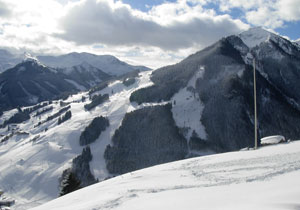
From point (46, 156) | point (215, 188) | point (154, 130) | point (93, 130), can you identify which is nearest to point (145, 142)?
point (154, 130)

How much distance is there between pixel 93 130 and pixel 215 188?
147683 mm

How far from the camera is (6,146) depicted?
179m

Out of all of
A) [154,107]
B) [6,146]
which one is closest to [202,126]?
[154,107]

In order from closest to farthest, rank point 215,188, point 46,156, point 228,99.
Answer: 1. point 215,188
2. point 46,156
3. point 228,99

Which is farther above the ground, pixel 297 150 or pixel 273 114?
pixel 297 150

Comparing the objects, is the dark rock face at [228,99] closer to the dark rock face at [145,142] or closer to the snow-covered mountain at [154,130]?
the snow-covered mountain at [154,130]

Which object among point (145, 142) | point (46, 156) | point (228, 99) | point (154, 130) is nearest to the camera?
point (145, 142)

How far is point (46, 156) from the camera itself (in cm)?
14188

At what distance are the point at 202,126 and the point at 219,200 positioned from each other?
140456 mm

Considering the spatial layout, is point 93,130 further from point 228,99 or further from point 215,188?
point 215,188

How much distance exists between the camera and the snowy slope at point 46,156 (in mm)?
117375

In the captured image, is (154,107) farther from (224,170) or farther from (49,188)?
(224,170)

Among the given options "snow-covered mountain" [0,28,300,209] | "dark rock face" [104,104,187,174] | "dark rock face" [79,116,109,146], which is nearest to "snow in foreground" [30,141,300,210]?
"snow-covered mountain" [0,28,300,209]

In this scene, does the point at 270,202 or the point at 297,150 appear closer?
the point at 270,202
